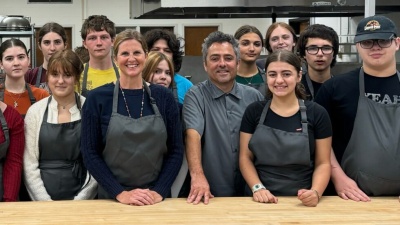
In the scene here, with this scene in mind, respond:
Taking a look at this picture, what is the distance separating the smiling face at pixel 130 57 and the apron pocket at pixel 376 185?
3.27 ft

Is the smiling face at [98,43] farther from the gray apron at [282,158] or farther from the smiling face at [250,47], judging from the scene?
the gray apron at [282,158]

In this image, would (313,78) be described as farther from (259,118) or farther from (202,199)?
(202,199)

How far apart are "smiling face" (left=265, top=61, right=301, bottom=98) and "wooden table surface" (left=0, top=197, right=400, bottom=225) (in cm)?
44

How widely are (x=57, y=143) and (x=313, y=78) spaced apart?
1.35 m

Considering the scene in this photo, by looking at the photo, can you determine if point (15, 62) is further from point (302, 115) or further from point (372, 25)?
point (372, 25)

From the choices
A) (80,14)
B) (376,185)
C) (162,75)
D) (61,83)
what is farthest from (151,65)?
(80,14)

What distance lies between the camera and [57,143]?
2.62 m

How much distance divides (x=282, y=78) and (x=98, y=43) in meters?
1.16

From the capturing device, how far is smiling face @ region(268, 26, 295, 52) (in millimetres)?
3596

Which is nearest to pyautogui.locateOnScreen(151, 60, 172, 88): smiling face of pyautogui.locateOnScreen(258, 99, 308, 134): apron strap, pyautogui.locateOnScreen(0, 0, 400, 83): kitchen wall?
pyautogui.locateOnScreen(258, 99, 308, 134): apron strap

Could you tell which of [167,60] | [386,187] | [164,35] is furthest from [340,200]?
[164,35]

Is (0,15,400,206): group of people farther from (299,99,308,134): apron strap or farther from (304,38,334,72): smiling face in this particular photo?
(304,38,334,72): smiling face

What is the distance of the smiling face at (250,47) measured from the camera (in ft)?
11.0

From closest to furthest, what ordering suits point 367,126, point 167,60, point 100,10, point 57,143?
point 367,126 → point 57,143 → point 167,60 → point 100,10
